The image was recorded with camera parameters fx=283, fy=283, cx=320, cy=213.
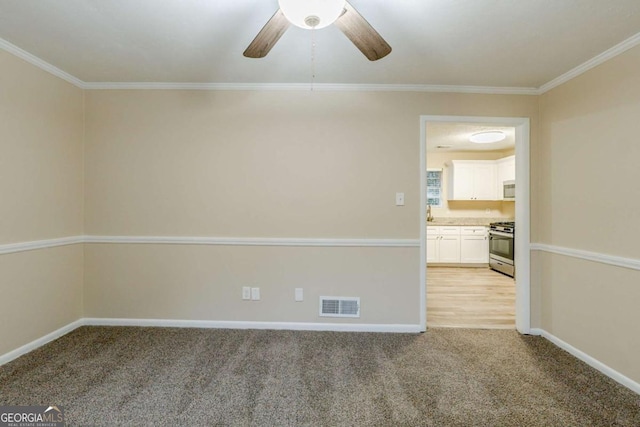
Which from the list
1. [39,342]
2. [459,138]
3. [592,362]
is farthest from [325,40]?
[459,138]

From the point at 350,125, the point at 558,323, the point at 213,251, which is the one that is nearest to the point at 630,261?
the point at 558,323

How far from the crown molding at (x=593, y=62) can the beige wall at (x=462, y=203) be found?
11.2ft

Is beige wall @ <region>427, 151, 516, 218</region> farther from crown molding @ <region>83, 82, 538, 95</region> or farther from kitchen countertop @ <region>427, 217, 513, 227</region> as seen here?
crown molding @ <region>83, 82, 538, 95</region>

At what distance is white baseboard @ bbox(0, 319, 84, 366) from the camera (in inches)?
83.9

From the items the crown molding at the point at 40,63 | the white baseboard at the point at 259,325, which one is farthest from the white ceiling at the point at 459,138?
the crown molding at the point at 40,63

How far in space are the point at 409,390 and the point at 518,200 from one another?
6.97 ft

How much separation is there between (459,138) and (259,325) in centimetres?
432

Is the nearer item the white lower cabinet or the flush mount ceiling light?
the flush mount ceiling light

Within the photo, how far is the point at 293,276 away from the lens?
2764 millimetres

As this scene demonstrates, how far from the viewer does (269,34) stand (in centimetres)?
152

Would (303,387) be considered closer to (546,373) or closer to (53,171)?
(546,373)

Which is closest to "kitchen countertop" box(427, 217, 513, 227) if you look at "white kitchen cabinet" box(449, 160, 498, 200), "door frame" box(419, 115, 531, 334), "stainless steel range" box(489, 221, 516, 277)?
"stainless steel range" box(489, 221, 516, 277)

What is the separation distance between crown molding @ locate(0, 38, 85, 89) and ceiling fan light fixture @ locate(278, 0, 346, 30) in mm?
2248

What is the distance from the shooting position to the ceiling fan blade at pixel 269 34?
1441mm
